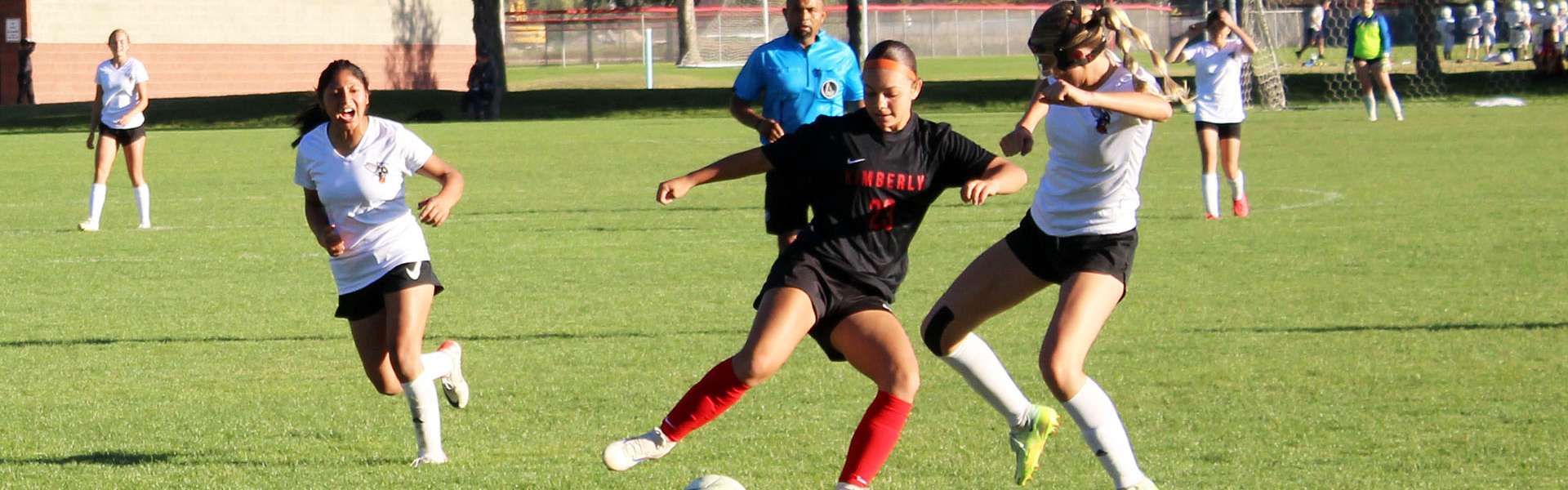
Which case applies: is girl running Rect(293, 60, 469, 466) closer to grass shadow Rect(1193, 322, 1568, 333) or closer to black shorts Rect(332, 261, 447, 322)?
black shorts Rect(332, 261, 447, 322)

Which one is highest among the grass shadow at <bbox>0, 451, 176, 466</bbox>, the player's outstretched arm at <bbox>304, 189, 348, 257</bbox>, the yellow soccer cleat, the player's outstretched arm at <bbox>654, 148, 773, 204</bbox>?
the player's outstretched arm at <bbox>654, 148, 773, 204</bbox>

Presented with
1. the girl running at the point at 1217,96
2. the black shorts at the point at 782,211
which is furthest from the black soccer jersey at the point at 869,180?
the girl running at the point at 1217,96

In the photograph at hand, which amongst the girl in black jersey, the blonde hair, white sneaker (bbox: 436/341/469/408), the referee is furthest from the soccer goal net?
the girl in black jersey

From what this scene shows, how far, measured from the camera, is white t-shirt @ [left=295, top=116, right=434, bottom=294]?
21.1 feet

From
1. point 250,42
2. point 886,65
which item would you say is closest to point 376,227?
point 886,65

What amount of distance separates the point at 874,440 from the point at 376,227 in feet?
6.71

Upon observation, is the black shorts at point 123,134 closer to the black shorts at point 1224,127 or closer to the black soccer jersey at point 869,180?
the black shorts at point 1224,127

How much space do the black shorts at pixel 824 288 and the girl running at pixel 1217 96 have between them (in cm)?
977

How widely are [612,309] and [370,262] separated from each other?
13.9 feet

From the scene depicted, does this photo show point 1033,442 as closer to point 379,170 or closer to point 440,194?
point 440,194

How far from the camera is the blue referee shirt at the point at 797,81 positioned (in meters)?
9.24

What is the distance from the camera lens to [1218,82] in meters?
15.2

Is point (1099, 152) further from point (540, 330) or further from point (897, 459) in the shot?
point (540, 330)

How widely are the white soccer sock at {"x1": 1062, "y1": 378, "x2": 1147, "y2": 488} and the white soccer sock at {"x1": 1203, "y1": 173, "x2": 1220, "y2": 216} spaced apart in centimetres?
982
